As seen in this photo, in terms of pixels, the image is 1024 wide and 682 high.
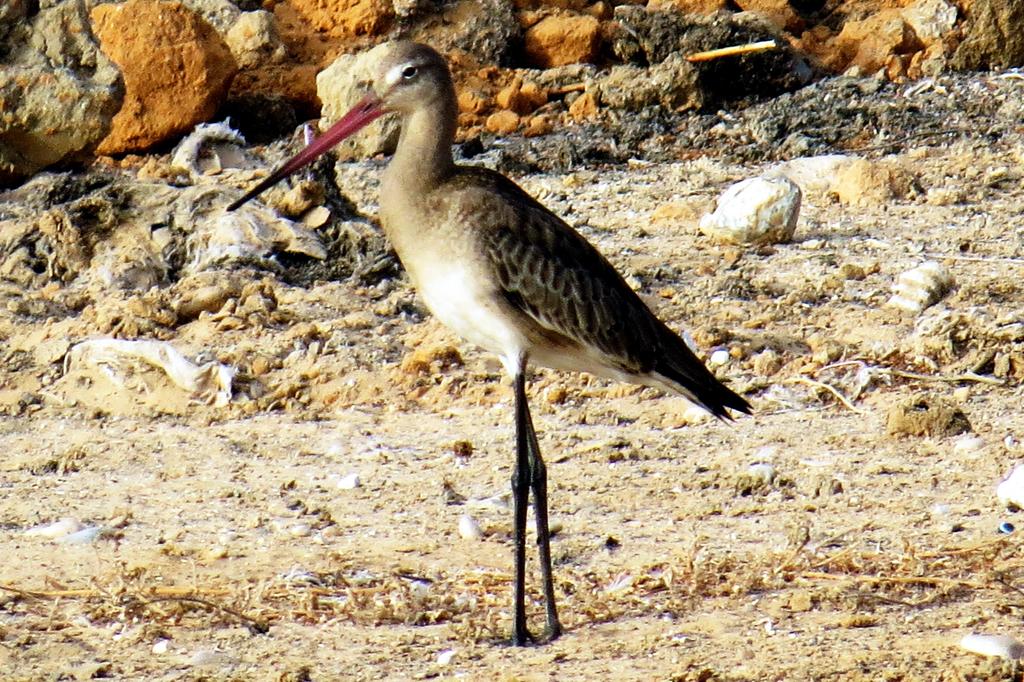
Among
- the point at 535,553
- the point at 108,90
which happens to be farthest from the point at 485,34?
the point at 535,553

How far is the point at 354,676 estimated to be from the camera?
507 centimetres

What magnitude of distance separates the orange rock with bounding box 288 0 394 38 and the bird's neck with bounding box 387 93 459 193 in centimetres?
648

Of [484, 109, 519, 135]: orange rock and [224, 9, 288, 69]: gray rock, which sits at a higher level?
[224, 9, 288, 69]: gray rock

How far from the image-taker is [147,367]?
26.0ft

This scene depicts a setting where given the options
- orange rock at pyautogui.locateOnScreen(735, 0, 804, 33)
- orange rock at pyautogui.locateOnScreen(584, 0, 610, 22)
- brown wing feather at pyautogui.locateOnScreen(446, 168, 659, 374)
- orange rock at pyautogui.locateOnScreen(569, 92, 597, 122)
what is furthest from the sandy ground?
orange rock at pyautogui.locateOnScreen(735, 0, 804, 33)

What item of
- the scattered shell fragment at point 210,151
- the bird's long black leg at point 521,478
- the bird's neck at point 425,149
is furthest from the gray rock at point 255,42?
the bird's long black leg at point 521,478

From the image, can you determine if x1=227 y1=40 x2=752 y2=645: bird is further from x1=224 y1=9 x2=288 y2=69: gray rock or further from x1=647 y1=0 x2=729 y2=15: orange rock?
x1=647 y1=0 x2=729 y2=15: orange rock

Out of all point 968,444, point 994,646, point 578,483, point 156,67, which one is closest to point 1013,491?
point 968,444

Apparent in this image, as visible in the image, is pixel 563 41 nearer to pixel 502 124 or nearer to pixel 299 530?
pixel 502 124

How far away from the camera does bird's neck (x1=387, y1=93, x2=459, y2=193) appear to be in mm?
6023

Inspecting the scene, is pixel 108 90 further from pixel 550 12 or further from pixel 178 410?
pixel 550 12

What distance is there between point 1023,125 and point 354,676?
24.6ft

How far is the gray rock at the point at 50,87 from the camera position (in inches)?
Result: 387

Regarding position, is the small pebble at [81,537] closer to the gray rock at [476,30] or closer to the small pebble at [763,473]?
the small pebble at [763,473]
